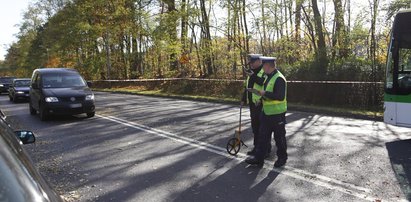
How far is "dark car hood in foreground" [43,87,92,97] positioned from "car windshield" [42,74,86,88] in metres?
0.41

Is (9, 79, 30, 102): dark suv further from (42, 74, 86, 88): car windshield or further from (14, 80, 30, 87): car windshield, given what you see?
(42, 74, 86, 88): car windshield

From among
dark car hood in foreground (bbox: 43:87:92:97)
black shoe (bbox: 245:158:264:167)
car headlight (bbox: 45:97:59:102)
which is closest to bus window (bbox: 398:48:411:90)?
black shoe (bbox: 245:158:264:167)

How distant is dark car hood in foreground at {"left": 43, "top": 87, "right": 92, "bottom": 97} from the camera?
15.1 m

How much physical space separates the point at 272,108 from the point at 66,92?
32.3ft

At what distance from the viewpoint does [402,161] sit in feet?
25.9

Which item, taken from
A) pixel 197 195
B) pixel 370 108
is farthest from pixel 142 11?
pixel 197 195

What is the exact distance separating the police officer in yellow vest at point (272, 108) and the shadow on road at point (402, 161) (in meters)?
1.90

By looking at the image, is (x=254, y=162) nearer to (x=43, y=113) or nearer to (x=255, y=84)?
(x=255, y=84)

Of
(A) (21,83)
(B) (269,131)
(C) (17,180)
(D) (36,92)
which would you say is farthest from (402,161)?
(A) (21,83)

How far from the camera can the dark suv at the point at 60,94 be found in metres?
15.0

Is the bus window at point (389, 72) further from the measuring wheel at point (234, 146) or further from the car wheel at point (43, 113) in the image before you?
the car wheel at point (43, 113)

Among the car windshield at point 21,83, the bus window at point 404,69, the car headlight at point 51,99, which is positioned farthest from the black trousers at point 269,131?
the car windshield at point 21,83

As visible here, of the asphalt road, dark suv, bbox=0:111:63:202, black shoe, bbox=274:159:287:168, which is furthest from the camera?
black shoe, bbox=274:159:287:168

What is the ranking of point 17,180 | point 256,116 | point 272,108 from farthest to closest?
point 256,116 < point 272,108 < point 17,180
